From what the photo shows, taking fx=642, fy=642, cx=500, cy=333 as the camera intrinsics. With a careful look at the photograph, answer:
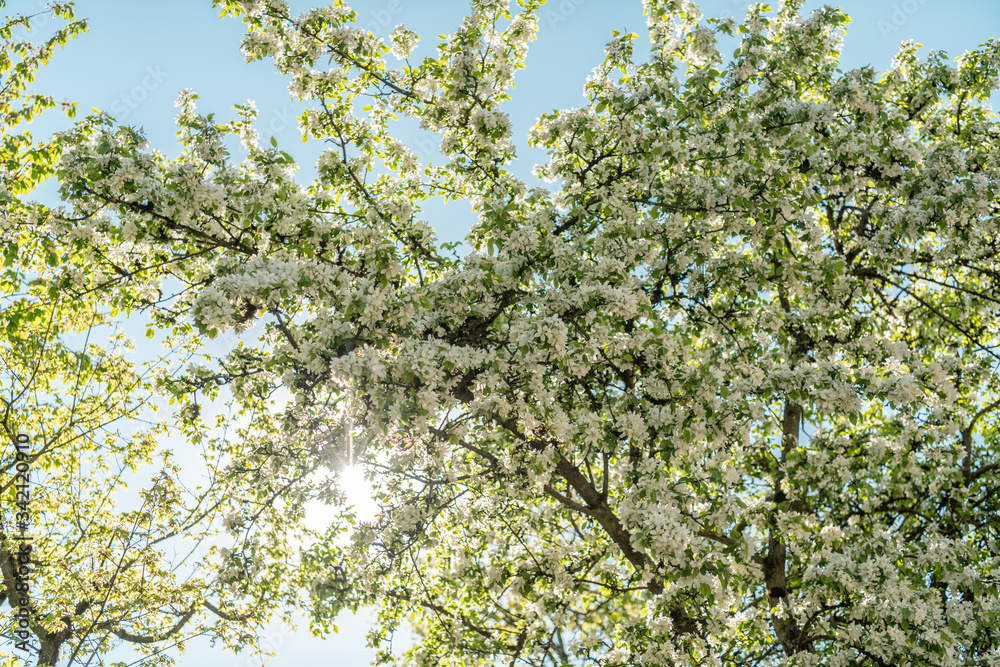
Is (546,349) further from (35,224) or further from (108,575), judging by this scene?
(108,575)

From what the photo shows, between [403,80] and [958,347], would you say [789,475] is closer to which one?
[958,347]

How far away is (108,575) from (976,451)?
15915 mm

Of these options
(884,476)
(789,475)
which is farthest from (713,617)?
(884,476)

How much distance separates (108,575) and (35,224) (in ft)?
25.4

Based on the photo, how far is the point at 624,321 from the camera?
24.1 ft

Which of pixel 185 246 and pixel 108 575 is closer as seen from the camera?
pixel 185 246

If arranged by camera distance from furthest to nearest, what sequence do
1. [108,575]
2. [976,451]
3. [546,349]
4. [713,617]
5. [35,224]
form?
1. [108,575]
2. [976,451]
3. [35,224]
4. [713,617]
5. [546,349]

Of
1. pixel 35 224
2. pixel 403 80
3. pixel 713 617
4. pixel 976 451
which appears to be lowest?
pixel 713 617

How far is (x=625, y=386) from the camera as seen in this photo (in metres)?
8.17

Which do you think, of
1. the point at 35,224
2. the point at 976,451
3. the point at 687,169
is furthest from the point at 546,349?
the point at 976,451

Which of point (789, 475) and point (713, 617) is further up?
point (789, 475)

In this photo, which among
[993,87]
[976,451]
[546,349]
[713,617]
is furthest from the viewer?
[976,451]

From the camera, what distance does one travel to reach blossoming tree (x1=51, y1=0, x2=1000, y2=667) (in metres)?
6.45

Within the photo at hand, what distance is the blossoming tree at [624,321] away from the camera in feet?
21.1
